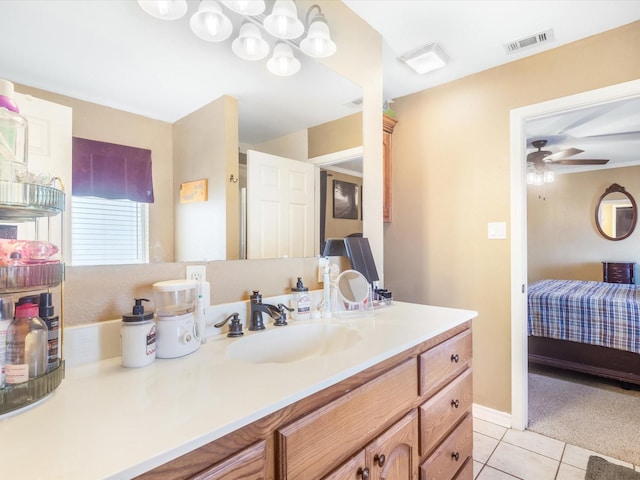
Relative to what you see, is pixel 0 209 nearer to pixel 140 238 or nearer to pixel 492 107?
pixel 140 238

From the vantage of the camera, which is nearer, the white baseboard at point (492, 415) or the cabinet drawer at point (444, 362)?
the cabinet drawer at point (444, 362)

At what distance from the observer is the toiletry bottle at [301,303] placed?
4.62 feet

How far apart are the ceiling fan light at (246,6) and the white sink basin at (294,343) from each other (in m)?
1.19

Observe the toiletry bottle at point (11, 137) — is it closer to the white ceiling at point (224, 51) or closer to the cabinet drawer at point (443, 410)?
the white ceiling at point (224, 51)

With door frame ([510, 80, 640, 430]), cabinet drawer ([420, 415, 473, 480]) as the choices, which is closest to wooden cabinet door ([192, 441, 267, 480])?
cabinet drawer ([420, 415, 473, 480])

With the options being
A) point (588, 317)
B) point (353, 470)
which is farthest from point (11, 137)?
point (588, 317)

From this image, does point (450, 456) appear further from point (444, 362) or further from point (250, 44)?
point (250, 44)

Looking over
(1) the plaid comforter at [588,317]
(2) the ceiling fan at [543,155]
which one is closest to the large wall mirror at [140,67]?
(1) the plaid comforter at [588,317]

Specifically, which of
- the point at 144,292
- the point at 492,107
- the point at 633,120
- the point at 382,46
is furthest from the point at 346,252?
the point at 633,120

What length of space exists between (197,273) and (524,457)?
81.0 inches

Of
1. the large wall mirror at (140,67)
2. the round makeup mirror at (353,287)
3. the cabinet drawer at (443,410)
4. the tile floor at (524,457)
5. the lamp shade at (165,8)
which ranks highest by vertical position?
the lamp shade at (165,8)

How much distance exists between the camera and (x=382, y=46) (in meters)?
2.04

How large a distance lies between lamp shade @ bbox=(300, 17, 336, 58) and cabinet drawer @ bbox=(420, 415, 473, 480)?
1705 millimetres

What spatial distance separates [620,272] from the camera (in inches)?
191
